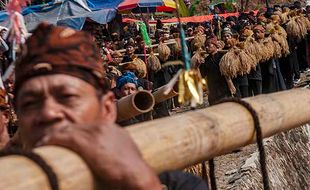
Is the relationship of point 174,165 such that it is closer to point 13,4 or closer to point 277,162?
point 13,4

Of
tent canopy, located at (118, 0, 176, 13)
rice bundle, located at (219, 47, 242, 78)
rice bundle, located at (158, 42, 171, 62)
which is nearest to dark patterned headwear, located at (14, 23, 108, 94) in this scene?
rice bundle, located at (219, 47, 242, 78)

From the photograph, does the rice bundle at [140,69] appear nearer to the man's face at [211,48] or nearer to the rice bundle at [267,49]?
the man's face at [211,48]

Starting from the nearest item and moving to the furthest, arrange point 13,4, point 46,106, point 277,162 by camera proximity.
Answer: point 46,106
point 13,4
point 277,162

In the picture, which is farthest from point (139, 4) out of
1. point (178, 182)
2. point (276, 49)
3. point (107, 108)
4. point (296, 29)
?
point (107, 108)

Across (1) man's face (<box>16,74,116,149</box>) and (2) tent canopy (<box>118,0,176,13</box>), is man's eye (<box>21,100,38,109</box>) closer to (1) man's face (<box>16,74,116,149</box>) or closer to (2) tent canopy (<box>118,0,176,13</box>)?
(1) man's face (<box>16,74,116,149</box>)

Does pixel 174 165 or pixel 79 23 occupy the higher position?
pixel 174 165

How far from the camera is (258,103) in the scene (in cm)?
231

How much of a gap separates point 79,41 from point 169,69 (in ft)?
38.9

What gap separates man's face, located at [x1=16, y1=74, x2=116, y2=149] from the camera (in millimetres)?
1775

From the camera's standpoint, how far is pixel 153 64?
545 inches

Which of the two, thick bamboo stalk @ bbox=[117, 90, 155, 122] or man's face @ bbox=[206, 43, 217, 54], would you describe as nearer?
thick bamboo stalk @ bbox=[117, 90, 155, 122]

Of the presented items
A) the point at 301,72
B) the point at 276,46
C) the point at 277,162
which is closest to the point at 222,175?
the point at 277,162

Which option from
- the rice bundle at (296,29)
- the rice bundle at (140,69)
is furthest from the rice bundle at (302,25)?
the rice bundle at (140,69)

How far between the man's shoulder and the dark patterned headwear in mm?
453
